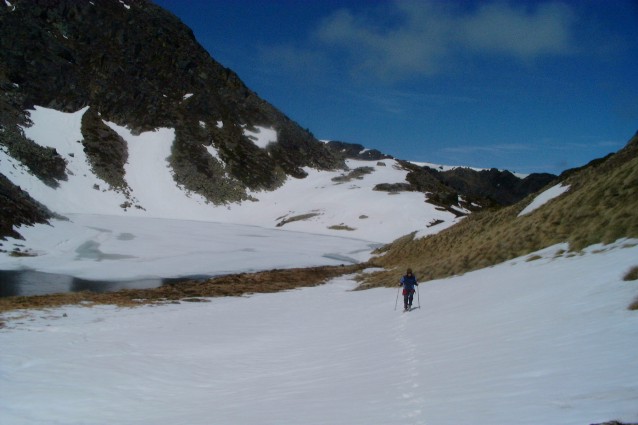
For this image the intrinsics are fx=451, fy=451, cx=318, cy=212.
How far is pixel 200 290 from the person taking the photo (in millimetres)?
27578

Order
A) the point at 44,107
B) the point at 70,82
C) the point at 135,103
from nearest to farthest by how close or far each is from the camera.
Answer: the point at 44,107 < the point at 70,82 < the point at 135,103

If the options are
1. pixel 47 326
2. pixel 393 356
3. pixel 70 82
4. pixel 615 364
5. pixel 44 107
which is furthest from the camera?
pixel 70 82

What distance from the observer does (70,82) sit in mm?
110812

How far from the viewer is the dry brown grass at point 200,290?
69.3 feet

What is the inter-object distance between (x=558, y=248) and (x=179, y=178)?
317ft

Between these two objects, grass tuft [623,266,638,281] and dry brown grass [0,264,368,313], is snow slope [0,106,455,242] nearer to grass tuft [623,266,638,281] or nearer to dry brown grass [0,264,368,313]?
→ dry brown grass [0,264,368,313]

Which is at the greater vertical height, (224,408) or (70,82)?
(70,82)

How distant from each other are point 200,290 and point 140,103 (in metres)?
107

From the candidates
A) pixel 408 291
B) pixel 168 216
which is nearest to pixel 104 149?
pixel 168 216

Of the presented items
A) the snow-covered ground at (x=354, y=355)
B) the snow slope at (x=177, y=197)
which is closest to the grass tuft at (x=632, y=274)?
the snow-covered ground at (x=354, y=355)

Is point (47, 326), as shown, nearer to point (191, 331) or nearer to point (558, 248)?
point (191, 331)

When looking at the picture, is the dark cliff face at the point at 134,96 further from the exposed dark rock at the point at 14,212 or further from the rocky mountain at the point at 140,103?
the exposed dark rock at the point at 14,212

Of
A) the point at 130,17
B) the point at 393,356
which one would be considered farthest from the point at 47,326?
the point at 130,17

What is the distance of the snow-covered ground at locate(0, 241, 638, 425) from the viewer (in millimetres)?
5551
